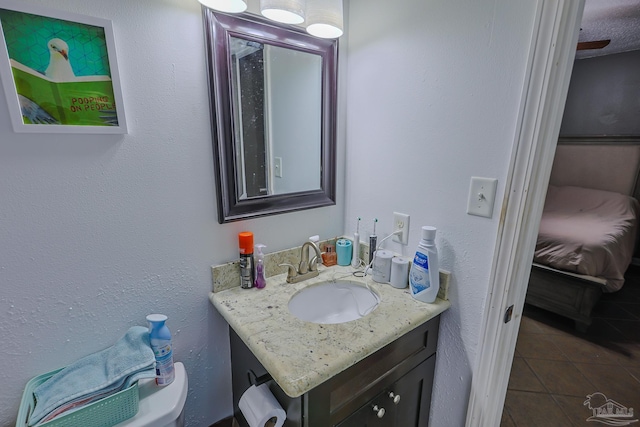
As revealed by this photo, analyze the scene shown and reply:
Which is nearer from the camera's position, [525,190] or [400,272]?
[525,190]

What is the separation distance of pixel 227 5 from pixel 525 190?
3.17 ft

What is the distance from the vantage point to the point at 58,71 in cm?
70

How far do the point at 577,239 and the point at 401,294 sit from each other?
189 cm

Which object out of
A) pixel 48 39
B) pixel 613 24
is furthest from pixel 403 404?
pixel 613 24

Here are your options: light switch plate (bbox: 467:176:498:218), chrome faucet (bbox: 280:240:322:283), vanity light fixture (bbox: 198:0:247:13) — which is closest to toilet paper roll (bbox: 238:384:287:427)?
chrome faucet (bbox: 280:240:322:283)

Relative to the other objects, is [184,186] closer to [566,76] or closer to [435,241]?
[435,241]

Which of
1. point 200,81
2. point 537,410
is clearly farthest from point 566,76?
point 537,410

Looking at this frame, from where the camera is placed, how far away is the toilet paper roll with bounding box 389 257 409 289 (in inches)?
41.1

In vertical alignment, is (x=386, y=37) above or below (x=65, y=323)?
above

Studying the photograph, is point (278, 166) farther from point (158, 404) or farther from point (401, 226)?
point (158, 404)

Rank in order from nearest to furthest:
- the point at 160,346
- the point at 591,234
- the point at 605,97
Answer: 1. the point at 160,346
2. the point at 591,234
3. the point at 605,97

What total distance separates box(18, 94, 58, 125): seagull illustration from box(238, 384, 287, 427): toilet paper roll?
86 centimetres

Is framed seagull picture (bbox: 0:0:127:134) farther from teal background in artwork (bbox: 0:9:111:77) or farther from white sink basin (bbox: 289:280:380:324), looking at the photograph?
white sink basin (bbox: 289:280:380:324)

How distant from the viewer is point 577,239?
6.84ft
